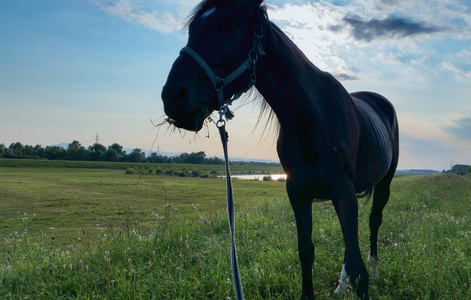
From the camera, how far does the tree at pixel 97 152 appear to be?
72125 mm

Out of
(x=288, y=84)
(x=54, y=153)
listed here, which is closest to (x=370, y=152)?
(x=288, y=84)

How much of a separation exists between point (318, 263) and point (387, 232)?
9.25 feet

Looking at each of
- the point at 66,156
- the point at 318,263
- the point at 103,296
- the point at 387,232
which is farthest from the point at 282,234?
the point at 66,156

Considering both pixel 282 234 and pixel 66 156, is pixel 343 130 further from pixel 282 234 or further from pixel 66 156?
pixel 66 156

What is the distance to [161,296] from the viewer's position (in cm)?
360

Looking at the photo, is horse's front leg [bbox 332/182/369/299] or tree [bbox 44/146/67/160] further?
tree [bbox 44/146/67/160]

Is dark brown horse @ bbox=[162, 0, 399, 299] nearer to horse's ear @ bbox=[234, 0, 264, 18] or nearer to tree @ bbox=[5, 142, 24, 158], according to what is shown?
horse's ear @ bbox=[234, 0, 264, 18]

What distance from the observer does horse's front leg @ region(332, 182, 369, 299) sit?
272 centimetres

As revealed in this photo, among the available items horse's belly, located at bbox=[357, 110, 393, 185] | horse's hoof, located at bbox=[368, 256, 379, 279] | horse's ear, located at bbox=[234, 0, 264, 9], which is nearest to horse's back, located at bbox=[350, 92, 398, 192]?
horse's belly, located at bbox=[357, 110, 393, 185]

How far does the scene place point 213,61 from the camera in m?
2.27

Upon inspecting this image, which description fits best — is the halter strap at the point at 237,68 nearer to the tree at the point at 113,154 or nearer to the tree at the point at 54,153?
the tree at the point at 113,154

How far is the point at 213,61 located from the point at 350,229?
6.37 ft

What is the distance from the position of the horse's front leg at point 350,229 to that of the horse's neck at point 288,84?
2.33 ft

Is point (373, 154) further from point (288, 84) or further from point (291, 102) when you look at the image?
point (288, 84)
